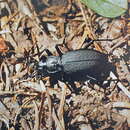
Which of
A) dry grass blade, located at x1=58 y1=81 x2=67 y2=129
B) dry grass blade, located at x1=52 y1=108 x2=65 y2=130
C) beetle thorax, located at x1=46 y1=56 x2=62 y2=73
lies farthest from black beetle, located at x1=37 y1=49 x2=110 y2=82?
dry grass blade, located at x1=52 y1=108 x2=65 y2=130

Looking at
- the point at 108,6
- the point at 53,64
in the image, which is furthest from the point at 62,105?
the point at 108,6

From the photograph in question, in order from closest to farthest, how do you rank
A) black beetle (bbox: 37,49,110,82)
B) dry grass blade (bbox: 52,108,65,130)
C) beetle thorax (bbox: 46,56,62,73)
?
dry grass blade (bbox: 52,108,65,130), black beetle (bbox: 37,49,110,82), beetle thorax (bbox: 46,56,62,73)

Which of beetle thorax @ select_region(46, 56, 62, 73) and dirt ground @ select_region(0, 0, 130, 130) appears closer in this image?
dirt ground @ select_region(0, 0, 130, 130)

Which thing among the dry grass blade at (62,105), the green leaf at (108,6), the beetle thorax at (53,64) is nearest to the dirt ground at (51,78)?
the dry grass blade at (62,105)

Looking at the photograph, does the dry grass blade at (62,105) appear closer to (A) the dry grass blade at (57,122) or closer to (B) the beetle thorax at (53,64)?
(A) the dry grass blade at (57,122)

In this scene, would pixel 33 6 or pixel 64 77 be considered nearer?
pixel 64 77

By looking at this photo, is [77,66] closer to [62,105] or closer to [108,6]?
[62,105]

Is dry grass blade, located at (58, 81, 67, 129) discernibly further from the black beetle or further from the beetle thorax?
the beetle thorax

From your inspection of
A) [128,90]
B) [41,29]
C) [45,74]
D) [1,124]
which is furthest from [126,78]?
[1,124]

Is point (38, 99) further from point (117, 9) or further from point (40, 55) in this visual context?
point (117, 9)
